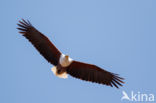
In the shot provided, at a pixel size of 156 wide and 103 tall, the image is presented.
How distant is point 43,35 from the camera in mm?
12273

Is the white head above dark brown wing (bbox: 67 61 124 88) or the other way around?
above

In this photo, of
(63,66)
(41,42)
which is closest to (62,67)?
(63,66)

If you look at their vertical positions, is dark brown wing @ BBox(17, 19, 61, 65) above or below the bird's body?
above

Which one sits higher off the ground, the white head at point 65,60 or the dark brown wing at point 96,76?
the white head at point 65,60

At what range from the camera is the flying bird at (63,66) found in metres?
12.4

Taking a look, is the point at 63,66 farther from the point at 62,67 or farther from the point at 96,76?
the point at 96,76

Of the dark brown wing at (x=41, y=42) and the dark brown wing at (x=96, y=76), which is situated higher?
the dark brown wing at (x=41, y=42)

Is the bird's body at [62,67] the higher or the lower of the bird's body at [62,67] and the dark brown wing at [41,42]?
the lower

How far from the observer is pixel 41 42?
12469 millimetres

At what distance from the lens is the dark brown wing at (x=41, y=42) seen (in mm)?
12391

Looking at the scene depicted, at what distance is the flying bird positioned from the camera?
12371 millimetres

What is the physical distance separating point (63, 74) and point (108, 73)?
157 centimetres

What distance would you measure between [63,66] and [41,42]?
3.74 ft

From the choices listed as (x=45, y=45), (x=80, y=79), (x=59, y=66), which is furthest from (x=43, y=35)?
(x=80, y=79)
